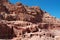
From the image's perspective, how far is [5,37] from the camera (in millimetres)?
19453

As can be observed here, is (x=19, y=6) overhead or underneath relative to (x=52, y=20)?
overhead

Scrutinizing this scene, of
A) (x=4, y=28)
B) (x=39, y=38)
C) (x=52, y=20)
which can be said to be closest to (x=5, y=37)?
(x=4, y=28)

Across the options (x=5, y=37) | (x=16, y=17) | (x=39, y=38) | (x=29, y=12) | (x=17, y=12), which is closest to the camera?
(x=39, y=38)

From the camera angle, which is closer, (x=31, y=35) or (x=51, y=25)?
(x=31, y=35)

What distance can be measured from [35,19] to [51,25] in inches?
143

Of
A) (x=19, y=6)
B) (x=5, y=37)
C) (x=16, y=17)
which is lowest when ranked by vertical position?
(x=5, y=37)

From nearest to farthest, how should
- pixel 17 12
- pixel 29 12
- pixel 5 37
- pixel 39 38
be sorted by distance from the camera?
pixel 39 38
pixel 5 37
pixel 17 12
pixel 29 12

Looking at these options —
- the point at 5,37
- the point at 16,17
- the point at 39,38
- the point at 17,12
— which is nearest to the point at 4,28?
the point at 5,37

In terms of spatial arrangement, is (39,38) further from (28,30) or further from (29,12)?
(29,12)

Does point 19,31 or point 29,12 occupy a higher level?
point 29,12

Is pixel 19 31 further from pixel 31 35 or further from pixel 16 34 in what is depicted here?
pixel 31 35

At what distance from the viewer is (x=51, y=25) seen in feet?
106

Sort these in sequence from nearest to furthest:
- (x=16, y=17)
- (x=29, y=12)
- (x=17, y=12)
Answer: (x=16, y=17), (x=17, y=12), (x=29, y=12)

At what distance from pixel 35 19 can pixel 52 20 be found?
480 centimetres
